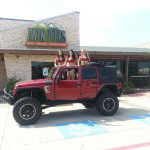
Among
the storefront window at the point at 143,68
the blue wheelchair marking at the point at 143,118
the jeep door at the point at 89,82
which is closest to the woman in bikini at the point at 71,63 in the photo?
the jeep door at the point at 89,82

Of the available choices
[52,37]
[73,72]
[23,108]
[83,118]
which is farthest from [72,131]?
[52,37]

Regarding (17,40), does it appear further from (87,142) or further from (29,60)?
(87,142)

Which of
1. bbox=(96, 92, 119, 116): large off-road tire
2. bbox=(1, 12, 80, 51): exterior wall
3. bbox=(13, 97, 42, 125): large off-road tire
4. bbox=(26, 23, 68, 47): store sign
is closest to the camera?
bbox=(13, 97, 42, 125): large off-road tire

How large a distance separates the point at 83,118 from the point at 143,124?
191 centimetres

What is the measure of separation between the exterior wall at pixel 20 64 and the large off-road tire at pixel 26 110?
6.65m

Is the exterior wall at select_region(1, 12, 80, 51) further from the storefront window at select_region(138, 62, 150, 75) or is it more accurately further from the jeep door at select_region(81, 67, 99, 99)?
the storefront window at select_region(138, 62, 150, 75)

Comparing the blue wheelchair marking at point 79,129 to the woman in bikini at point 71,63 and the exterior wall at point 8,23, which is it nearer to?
the woman in bikini at point 71,63

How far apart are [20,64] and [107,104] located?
24.6 ft

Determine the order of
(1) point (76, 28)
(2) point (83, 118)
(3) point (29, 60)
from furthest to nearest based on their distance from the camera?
(1) point (76, 28)
(3) point (29, 60)
(2) point (83, 118)

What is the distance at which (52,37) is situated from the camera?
12.1m

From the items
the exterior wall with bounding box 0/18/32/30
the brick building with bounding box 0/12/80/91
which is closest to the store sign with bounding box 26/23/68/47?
the brick building with bounding box 0/12/80/91

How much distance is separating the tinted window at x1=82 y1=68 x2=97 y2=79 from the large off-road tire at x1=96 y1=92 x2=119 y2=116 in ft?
2.52

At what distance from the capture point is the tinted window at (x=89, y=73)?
5590 mm

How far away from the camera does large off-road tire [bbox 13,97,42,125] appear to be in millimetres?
4864
